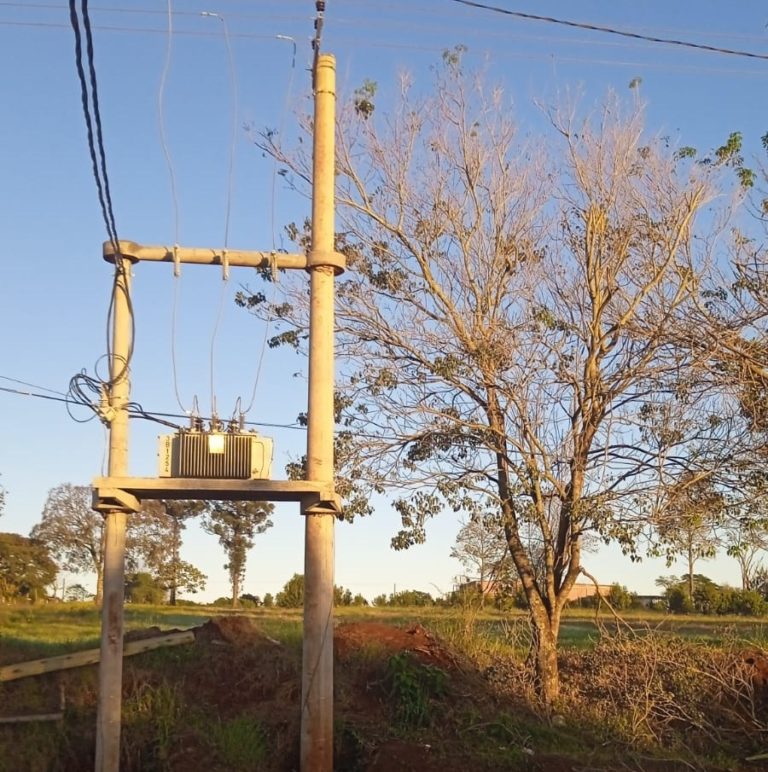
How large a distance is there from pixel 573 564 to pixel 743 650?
10.0ft

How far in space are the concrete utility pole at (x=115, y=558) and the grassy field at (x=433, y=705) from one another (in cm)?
203

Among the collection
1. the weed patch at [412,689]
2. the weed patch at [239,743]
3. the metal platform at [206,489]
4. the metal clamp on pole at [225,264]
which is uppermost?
the metal clamp on pole at [225,264]

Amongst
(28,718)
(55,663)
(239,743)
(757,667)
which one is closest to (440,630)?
(757,667)

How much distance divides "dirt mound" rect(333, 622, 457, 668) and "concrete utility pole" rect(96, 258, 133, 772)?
6583mm

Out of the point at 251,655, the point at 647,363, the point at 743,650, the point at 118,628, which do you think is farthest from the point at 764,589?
the point at 118,628

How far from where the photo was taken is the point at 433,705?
1443 centimetres

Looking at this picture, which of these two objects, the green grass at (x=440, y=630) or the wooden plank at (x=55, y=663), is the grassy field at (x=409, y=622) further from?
the wooden plank at (x=55, y=663)

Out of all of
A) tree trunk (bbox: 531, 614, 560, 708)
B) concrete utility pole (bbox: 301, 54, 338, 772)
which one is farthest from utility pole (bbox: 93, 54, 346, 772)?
tree trunk (bbox: 531, 614, 560, 708)

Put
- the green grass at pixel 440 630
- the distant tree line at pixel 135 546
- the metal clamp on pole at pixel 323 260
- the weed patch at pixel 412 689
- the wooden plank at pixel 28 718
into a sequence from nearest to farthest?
the metal clamp on pole at pixel 323 260 < the wooden plank at pixel 28 718 < the weed patch at pixel 412 689 < the green grass at pixel 440 630 < the distant tree line at pixel 135 546

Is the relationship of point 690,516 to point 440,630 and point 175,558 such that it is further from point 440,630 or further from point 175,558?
point 175,558

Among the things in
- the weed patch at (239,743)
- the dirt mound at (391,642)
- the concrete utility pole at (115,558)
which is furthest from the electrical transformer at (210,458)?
the dirt mound at (391,642)

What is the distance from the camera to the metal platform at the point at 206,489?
32.4 ft

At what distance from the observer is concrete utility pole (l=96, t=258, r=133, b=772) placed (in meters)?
9.77

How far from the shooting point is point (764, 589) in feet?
107
